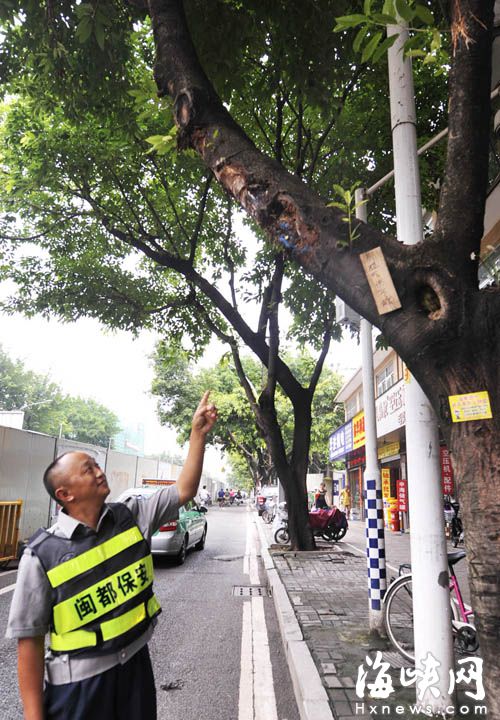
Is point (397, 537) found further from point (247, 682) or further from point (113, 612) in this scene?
point (113, 612)

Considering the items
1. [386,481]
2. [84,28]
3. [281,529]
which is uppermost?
[84,28]

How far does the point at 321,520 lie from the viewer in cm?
1424

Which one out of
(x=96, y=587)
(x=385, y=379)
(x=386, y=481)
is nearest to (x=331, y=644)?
(x=96, y=587)

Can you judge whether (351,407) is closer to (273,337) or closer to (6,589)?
(273,337)

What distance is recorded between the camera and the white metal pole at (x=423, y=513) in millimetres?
3574

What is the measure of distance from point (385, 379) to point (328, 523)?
372 inches

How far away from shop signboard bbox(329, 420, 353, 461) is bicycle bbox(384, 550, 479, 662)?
18.2 metres

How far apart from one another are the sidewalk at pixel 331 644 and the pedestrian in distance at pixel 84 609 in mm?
2012

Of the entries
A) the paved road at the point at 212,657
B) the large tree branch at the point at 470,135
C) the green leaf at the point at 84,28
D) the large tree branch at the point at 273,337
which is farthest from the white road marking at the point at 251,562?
the green leaf at the point at 84,28

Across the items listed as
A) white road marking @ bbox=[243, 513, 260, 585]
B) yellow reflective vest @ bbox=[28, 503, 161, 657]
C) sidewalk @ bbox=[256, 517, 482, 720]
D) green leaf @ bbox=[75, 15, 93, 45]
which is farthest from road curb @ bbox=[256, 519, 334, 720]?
green leaf @ bbox=[75, 15, 93, 45]

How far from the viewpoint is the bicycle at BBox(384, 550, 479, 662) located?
14.3 ft

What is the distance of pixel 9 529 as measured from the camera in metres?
9.82

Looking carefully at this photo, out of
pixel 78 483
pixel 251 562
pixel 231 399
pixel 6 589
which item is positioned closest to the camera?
pixel 78 483

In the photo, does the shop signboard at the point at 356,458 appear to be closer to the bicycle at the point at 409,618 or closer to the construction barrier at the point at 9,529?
the construction barrier at the point at 9,529
